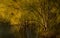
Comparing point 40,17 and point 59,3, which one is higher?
point 59,3

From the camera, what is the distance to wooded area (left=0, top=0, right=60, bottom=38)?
10.5 ft

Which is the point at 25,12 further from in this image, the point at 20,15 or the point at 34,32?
the point at 34,32

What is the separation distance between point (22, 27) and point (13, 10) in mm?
490

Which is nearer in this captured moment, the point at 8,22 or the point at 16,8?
the point at 16,8

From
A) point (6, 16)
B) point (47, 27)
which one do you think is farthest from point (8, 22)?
point (47, 27)

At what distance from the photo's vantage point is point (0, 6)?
3191mm

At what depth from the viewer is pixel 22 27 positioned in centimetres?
359

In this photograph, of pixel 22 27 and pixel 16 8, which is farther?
pixel 22 27

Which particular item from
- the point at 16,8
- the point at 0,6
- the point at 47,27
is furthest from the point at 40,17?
the point at 0,6

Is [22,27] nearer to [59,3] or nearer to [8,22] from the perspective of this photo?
[8,22]

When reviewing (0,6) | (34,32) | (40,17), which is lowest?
(34,32)

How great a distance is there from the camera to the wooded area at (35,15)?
3.21m

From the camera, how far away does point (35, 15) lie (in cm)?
327

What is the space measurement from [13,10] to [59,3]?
798mm
